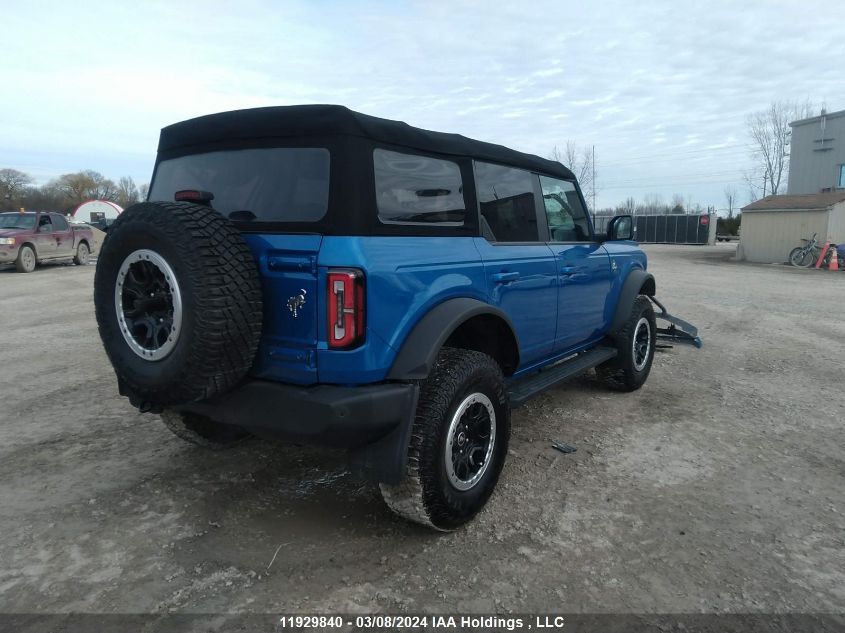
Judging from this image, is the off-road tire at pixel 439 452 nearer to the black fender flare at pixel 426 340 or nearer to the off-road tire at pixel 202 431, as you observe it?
the black fender flare at pixel 426 340

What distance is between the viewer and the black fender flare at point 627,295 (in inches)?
195

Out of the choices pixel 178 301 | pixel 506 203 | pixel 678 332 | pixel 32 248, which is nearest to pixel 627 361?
pixel 506 203

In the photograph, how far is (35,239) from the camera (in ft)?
52.4

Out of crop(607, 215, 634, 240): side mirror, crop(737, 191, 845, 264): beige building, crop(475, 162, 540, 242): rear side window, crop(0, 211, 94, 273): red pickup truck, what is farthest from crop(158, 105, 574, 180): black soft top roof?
crop(737, 191, 845, 264): beige building

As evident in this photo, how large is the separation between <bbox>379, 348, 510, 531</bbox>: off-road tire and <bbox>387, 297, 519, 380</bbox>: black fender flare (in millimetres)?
149

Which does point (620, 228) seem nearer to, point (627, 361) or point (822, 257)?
point (627, 361)

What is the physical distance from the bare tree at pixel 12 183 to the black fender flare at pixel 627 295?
60522 mm

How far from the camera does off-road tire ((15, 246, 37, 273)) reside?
15562 mm

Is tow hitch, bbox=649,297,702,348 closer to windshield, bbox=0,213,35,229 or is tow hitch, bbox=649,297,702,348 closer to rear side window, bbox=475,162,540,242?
rear side window, bbox=475,162,540,242

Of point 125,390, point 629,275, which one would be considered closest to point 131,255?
point 125,390

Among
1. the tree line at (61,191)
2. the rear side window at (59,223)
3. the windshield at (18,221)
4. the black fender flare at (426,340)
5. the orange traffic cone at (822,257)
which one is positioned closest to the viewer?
the black fender flare at (426,340)

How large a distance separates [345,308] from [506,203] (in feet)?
5.50

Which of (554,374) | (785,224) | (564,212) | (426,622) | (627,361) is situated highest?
(785,224)

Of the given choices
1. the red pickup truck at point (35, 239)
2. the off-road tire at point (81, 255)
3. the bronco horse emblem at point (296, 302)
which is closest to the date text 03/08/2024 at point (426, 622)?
the bronco horse emblem at point (296, 302)
